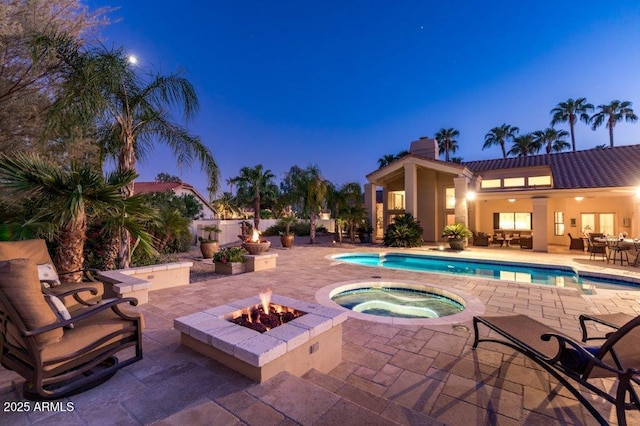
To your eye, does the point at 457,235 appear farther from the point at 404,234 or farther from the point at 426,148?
the point at 426,148

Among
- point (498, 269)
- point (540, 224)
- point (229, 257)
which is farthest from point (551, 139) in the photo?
point (229, 257)

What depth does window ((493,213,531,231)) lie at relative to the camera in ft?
60.8

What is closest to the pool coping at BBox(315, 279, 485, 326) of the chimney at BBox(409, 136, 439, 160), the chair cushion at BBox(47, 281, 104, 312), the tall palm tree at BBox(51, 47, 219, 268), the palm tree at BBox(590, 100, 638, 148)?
the chair cushion at BBox(47, 281, 104, 312)

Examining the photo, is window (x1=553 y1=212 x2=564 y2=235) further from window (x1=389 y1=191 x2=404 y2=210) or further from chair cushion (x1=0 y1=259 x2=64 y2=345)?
chair cushion (x1=0 y1=259 x2=64 y2=345)

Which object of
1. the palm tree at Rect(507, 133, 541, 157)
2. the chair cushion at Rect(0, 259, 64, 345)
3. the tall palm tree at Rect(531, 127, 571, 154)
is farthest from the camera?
the palm tree at Rect(507, 133, 541, 157)

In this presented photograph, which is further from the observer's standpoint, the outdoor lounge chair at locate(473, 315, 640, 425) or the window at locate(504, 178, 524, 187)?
the window at locate(504, 178, 524, 187)

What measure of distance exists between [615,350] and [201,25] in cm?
2674

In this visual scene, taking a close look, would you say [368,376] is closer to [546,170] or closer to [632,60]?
[546,170]

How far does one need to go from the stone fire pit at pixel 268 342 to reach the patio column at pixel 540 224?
15.3 metres

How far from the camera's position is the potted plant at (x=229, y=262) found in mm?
8773

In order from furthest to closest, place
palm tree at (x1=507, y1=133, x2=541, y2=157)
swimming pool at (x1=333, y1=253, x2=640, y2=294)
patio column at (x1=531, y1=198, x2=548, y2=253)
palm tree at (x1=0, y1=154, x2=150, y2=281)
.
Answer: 1. palm tree at (x1=507, y1=133, x2=541, y2=157)
2. patio column at (x1=531, y1=198, x2=548, y2=253)
3. swimming pool at (x1=333, y1=253, x2=640, y2=294)
4. palm tree at (x1=0, y1=154, x2=150, y2=281)

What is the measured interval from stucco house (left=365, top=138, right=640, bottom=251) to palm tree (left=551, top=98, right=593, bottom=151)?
72.0ft

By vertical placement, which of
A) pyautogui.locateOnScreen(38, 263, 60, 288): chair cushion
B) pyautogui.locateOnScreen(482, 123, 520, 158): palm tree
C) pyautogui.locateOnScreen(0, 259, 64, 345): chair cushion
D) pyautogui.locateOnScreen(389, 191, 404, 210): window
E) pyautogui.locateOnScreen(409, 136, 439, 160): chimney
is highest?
pyautogui.locateOnScreen(482, 123, 520, 158): palm tree

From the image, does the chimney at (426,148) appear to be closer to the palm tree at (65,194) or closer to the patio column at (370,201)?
the patio column at (370,201)
